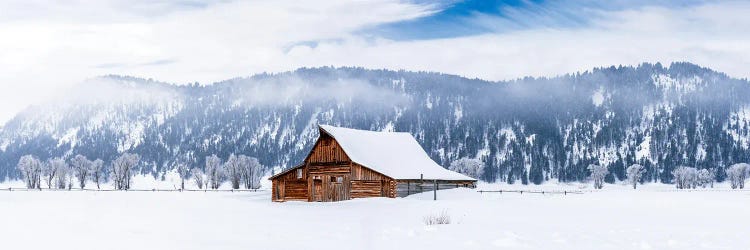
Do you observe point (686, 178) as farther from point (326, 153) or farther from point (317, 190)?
point (317, 190)

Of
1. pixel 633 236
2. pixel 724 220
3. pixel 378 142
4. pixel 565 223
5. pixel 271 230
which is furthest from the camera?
pixel 378 142

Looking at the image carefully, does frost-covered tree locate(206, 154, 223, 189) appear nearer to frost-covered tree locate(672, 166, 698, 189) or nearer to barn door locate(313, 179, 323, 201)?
barn door locate(313, 179, 323, 201)

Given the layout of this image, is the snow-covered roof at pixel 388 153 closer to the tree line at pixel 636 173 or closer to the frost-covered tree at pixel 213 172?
the frost-covered tree at pixel 213 172

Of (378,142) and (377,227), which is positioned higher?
(378,142)

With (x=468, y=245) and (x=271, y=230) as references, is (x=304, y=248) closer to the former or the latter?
(x=468, y=245)

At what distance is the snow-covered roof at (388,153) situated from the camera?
54781 mm

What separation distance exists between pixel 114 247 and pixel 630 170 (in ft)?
490

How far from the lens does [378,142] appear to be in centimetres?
6044

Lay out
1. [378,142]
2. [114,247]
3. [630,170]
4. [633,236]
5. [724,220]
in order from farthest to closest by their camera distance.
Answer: [630,170], [378,142], [724,220], [633,236], [114,247]

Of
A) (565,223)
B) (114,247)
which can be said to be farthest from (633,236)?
(114,247)

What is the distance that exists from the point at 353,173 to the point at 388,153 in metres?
6.24

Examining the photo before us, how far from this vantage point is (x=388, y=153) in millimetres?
59375

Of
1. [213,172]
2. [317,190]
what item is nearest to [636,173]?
[213,172]

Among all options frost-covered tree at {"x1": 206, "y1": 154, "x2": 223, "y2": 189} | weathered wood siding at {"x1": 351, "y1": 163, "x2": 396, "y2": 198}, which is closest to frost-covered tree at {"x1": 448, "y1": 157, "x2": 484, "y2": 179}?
frost-covered tree at {"x1": 206, "y1": 154, "x2": 223, "y2": 189}
